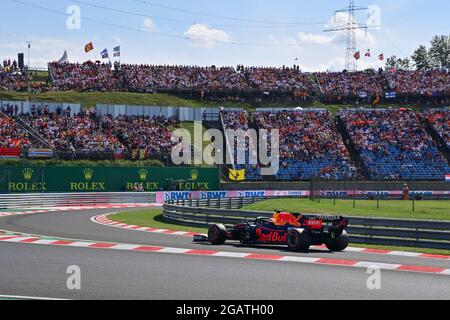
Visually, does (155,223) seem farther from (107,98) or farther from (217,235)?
(107,98)

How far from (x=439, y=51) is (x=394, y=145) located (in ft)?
216

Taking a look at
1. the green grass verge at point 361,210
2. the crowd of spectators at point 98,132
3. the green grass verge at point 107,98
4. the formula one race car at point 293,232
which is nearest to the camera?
the formula one race car at point 293,232

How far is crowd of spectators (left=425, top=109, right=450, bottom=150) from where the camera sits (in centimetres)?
5656

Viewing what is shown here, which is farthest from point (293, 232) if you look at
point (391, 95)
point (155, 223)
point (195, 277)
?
point (391, 95)

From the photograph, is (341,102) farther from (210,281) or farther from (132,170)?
(210,281)

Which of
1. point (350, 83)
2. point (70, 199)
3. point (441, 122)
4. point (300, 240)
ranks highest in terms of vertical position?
point (350, 83)

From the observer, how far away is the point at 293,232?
55.5 feet

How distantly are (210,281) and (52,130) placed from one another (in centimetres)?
3679

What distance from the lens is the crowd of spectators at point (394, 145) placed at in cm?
5269

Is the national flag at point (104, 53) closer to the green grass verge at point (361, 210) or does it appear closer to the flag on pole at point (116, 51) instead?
the flag on pole at point (116, 51)

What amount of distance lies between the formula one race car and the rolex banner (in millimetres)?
24104

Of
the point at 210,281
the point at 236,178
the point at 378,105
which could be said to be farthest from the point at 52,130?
the point at 210,281

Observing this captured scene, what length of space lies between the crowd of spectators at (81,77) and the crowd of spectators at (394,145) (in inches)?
785

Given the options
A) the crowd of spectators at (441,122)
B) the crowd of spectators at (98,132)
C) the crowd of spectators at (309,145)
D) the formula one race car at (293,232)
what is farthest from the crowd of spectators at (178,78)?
the formula one race car at (293,232)
